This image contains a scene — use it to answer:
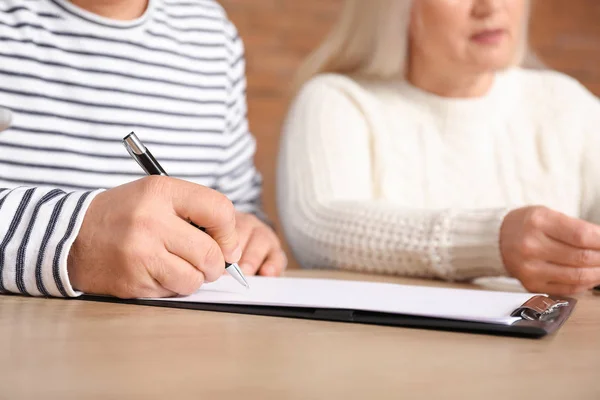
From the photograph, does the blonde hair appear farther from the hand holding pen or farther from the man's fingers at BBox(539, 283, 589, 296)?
the hand holding pen

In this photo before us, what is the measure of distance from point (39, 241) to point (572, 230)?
0.54 meters

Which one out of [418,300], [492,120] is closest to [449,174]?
[492,120]

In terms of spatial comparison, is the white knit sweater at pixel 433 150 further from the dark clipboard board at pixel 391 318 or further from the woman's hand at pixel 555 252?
the dark clipboard board at pixel 391 318

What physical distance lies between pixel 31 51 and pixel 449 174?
0.71 metres

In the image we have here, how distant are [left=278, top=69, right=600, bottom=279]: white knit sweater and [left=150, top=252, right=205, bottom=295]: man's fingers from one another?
46 centimetres

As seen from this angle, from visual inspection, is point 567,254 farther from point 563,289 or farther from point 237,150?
point 237,150

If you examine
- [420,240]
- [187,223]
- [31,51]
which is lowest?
[420,240]

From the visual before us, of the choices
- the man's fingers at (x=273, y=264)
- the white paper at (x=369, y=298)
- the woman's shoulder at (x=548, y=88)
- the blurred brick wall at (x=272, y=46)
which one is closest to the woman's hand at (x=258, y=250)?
the man's fingers at (x=273, y=264)

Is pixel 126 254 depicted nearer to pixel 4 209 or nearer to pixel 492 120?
pixel 4 209

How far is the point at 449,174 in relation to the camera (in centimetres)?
135

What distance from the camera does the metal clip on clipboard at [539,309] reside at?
1.99ft

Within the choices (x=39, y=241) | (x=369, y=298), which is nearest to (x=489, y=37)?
(x=369, y=298)

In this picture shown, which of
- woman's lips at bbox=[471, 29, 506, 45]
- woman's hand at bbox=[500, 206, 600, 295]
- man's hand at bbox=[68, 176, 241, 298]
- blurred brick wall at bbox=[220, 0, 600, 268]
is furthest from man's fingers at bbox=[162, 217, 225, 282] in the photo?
blurred brick wall at bbox=[220, 0, 600, 268]

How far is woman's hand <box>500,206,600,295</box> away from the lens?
0.84 metres
